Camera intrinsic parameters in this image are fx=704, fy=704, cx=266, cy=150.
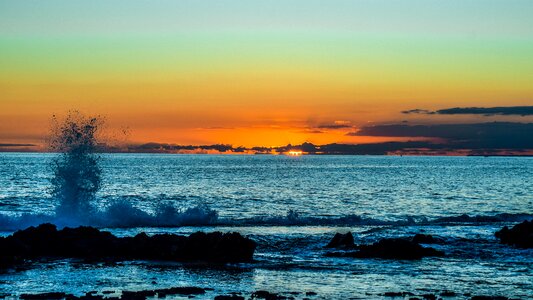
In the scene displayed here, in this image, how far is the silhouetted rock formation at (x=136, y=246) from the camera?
111ft

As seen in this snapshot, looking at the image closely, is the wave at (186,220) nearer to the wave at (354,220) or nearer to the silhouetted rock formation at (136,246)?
the wave at (354,220)

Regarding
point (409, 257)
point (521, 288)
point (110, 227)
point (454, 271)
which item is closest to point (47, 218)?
point (110, 227)

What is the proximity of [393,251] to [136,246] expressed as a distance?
12.8 meters

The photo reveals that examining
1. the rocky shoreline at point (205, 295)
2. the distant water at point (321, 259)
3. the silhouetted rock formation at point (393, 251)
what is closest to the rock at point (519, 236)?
the distant water at point (321, 259)

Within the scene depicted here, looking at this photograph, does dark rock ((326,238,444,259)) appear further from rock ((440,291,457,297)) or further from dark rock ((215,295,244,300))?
dark rock ((215,295,244,300))

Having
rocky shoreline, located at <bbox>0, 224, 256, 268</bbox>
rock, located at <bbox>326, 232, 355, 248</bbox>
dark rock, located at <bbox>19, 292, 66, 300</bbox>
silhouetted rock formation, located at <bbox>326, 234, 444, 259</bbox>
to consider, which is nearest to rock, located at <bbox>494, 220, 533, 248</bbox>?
silhouetted rock formation, located at <bbox>326, 234, 444, 259</bbox>

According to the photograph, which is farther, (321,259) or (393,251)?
(393,251)

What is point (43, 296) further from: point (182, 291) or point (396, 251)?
point (396, 251)

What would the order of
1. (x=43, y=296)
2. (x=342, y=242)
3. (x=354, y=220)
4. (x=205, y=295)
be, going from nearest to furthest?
(x=43, y=296) < (x=205, y=295) < (x=342, y=242) < (x=354, y=220)

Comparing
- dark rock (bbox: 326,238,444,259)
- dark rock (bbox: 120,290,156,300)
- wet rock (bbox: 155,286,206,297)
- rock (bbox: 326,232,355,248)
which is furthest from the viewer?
rock (bbox: 326,232,355,248)

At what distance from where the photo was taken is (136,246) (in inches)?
1363

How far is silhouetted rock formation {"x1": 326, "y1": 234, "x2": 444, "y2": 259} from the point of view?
3500cm

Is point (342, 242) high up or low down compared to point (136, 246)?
down

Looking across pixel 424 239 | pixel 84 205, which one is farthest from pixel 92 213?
pixel 424 239
